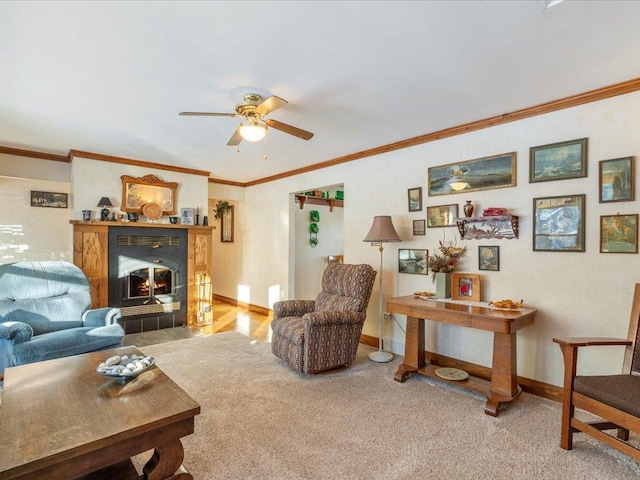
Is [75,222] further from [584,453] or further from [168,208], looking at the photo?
[584,453]

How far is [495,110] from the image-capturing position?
3029 millimetres

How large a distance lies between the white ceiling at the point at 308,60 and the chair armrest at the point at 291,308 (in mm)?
1962

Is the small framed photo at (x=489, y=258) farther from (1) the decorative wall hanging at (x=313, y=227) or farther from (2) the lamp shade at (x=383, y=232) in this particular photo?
(1) the decorative wall hanging at (x=313, y=227)

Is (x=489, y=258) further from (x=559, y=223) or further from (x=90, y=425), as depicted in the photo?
(x=90, y=425)

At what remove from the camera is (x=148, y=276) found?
198 inches

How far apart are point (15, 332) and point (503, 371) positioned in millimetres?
4010

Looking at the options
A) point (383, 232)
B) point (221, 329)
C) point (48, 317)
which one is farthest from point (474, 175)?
point (48, 317)

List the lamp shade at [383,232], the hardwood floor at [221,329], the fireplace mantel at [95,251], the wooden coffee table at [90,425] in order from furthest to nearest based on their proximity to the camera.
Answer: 1. the hardwood floor at [221,329]
2. the fireplace mantel at [95,251]
3. the lamp shade at [383,232]
4. the wooden coffee table at [90,425]

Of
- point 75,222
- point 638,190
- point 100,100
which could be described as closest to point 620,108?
point 638,190

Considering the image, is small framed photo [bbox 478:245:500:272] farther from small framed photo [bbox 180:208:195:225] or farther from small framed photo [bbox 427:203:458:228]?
small framed photo [bbox 180:208:195:225]

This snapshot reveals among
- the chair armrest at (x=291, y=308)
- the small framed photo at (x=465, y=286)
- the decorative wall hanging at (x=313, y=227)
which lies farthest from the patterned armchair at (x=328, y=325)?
the decorative wall hanging at (x=313, y=227)

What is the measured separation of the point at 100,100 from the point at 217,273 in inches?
202

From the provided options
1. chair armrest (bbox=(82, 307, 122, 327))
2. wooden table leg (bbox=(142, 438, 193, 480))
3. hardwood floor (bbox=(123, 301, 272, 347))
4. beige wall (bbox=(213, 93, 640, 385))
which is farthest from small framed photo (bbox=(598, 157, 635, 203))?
chair armrest (bbox=(82, 307, 122, 327))

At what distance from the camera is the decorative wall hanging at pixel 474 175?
3141 mm
